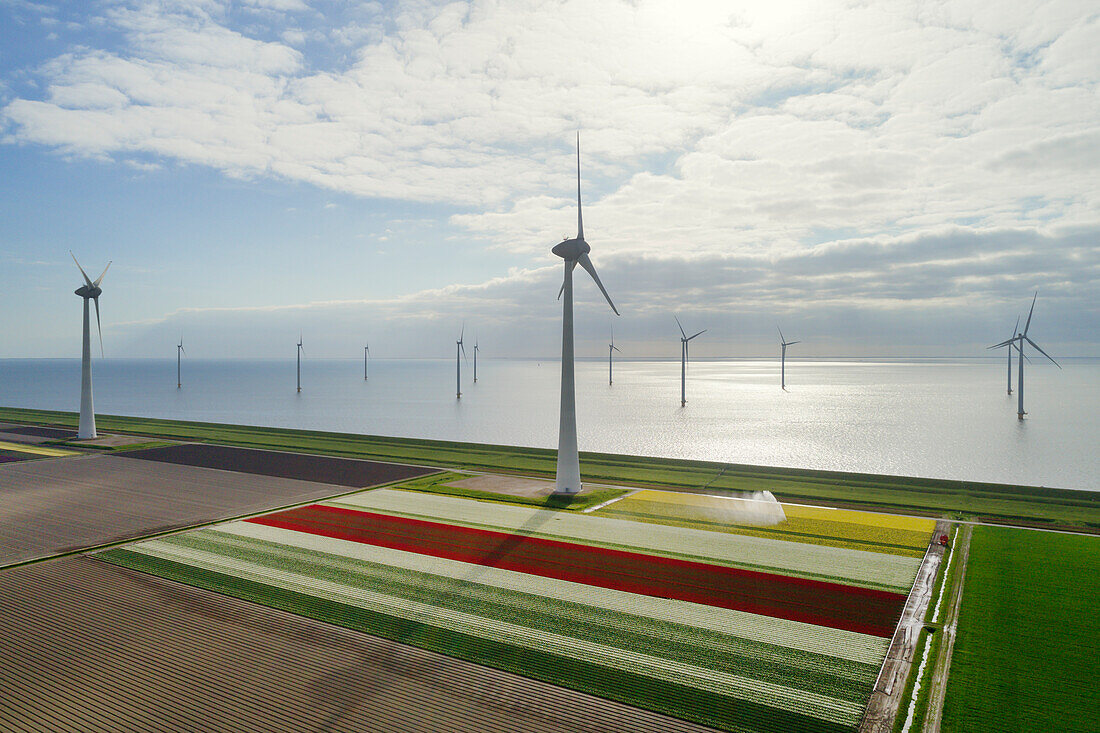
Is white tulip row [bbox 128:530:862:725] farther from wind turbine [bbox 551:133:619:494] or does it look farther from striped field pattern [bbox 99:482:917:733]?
wind turbine [bbox 551:133:619:494]

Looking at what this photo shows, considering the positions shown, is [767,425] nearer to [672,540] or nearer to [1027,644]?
[672,540]

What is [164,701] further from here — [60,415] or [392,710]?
[60,415]

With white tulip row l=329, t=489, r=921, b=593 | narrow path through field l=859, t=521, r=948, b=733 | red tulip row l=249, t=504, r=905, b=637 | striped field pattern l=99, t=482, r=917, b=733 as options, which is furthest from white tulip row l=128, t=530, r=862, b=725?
white tulip row l=329, t=489, r=921, b=593

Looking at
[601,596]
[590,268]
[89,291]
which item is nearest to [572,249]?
[590,268]

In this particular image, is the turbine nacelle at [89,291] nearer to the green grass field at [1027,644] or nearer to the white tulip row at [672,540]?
the white tulip row at [672,540]

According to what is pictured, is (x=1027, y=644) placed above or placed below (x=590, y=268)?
below

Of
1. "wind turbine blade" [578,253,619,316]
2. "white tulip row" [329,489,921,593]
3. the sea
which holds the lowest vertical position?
the sea
